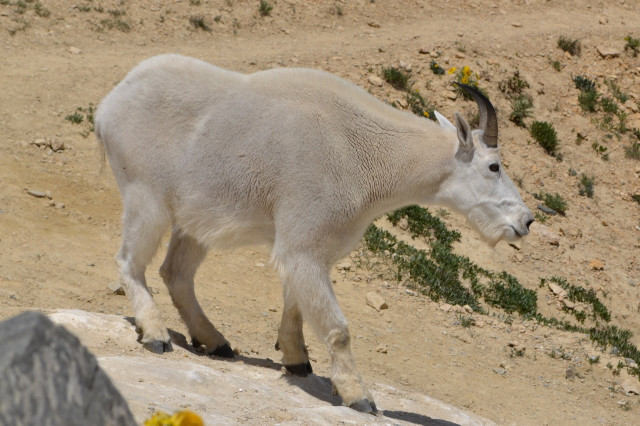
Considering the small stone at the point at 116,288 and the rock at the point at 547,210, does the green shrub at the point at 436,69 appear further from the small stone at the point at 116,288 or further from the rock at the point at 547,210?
the small stone at the point at 116,288

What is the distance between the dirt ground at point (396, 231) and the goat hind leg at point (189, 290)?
73 cm

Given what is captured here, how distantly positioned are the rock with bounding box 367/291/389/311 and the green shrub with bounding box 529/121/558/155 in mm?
7858

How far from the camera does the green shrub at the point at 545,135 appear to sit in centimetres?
1736

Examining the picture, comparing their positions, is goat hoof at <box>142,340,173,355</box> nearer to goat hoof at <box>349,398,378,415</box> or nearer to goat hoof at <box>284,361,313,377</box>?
goat hoof at <box>284,361,313,377</box>

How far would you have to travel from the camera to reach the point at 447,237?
1302cm

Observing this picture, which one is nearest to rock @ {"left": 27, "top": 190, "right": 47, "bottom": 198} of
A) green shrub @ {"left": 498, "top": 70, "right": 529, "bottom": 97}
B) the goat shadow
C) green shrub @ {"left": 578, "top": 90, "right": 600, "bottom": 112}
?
the goat shadow

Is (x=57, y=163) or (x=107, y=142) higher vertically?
(x=107, y=142)

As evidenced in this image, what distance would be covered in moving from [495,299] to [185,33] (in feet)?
29.3

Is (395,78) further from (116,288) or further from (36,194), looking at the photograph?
(116,288)

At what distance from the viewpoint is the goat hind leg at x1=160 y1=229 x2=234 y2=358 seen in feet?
25.3

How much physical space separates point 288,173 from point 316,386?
1.87 metres

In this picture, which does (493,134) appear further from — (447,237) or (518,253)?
(518,253)

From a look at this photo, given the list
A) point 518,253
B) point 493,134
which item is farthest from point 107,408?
point 518,253

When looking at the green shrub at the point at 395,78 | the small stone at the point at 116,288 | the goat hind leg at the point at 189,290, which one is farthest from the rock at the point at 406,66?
the goat hind leg at the point at 189,290
